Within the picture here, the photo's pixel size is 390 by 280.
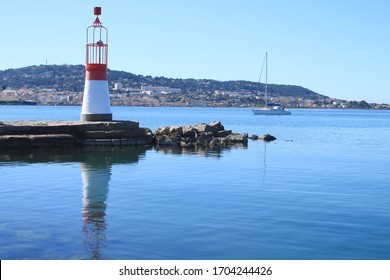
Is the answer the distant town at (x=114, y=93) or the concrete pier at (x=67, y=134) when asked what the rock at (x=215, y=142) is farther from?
the distant town at (x=114, y=93)

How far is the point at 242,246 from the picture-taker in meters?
8.86

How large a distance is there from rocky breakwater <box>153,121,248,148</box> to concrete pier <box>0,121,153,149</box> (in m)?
1.64

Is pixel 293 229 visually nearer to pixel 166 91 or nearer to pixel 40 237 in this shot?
pixel 40 237

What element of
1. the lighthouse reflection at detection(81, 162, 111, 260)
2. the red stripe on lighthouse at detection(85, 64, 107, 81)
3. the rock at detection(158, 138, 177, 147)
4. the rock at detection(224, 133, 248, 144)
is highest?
the red stripe on lighthouse at detection(85, 64, 107, 81)

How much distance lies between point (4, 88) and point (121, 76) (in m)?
40.3

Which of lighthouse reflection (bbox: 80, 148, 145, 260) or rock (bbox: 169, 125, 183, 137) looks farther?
rock (bbox: 169, 125, 183, 137)

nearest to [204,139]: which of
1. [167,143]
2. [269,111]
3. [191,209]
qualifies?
[167,143]

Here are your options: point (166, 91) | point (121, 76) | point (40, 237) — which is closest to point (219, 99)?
point (166, 91)

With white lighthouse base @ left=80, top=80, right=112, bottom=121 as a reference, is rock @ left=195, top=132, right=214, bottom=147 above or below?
below

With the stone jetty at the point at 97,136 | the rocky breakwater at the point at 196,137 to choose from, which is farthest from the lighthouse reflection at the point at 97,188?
the rocky breakwater at the point at 196,137

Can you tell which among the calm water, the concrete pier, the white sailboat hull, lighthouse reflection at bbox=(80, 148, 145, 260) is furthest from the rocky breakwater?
the white sailboat hull

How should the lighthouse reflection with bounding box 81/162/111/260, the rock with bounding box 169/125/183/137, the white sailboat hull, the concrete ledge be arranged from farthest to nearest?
1. the white sailboat hull
2. the rock with bounding box 169/125/183/137
3. the concrete ledge
4. the lighthouse reflection with bounding box 81/162/111/260

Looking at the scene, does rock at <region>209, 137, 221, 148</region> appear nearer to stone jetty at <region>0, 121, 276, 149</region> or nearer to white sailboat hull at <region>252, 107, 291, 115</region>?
stone jetty at <region>0, 121, 276, 149</region>

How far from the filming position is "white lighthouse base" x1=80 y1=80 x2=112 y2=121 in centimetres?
2501
